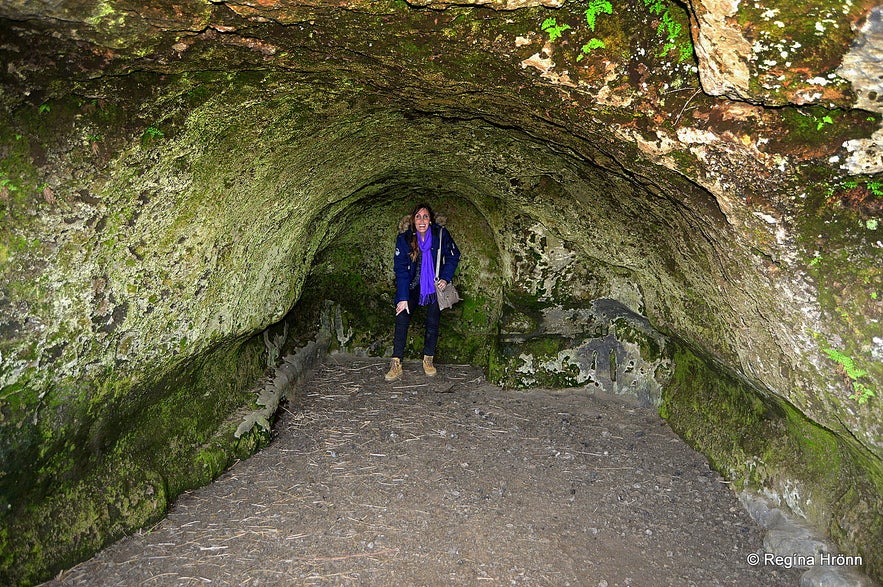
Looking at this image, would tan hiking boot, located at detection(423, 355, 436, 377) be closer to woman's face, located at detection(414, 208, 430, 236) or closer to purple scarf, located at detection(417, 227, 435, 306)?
purple scarf, located at detection(417, 227, 435, 306)

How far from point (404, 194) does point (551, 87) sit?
15.4ft

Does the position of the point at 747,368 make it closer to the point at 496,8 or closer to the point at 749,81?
the point at 749,81

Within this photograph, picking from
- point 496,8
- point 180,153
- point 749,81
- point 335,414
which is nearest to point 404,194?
point 335,414

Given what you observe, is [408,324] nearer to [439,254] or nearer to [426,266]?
[426,266]

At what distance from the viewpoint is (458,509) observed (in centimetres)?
509

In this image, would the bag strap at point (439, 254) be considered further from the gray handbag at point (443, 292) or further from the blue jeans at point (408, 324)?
the blue jeans at point (408, 324)

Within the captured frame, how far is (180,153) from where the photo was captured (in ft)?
13.3

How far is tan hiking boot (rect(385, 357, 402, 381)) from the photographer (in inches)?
318

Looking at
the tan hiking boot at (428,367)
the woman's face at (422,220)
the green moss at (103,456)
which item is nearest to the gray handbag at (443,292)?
the woman's face at (422,220)

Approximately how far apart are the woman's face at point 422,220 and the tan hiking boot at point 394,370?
1.70m

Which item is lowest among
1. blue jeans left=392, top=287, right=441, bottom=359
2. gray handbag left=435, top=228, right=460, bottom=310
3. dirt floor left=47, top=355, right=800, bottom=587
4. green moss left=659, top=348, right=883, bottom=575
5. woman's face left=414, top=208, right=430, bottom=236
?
dirt floor left=47, top=355, right=800, bottom=587

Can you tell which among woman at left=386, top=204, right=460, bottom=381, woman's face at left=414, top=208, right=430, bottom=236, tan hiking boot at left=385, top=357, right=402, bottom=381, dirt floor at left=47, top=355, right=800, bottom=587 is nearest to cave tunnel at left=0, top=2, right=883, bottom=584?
dirt floor at left=47, top=355, right=800, bottom=587

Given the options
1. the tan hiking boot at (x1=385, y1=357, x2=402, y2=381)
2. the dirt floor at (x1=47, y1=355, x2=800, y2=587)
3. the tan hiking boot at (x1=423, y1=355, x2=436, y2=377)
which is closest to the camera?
the dirt floor at (x1=47, y1=355, x2=800, y2=587)

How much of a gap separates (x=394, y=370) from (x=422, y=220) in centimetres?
197
